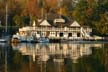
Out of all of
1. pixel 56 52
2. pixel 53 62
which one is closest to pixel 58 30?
pixel 56 52

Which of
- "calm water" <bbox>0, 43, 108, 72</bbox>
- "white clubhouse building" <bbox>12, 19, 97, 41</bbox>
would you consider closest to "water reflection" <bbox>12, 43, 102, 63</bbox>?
"calm water" <bbox>0, 43, 108, 72</bbox>

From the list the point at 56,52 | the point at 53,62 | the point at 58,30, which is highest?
the point at 58,30

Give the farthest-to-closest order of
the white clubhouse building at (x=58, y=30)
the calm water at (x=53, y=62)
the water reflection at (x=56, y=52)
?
the white clubhouse building at (x=58, y=30)
the water reflection at (x=56, y=52)
the calm water at (x=53, y=62)

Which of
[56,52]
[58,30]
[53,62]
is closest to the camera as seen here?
[53,62]

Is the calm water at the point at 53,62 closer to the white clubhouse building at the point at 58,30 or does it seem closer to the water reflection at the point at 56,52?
the water reflection at the point at 56,52

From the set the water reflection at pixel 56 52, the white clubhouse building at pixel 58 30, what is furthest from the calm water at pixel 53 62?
the white clubhouse building at pixel 58 30

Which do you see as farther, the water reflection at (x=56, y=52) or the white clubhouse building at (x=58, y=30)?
the white clubhouse building at (x=58, y=30)

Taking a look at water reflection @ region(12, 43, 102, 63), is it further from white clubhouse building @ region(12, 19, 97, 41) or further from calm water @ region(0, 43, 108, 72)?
white clubhouse building @ region(12, 19, 97, 41)

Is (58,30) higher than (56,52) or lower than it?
higher

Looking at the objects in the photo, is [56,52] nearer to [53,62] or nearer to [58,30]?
[53,62]

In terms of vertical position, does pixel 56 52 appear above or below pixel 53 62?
above

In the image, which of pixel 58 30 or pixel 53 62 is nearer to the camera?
pixel 53 62

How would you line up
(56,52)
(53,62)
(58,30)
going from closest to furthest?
(53,62) < (56,52) < (58,30)

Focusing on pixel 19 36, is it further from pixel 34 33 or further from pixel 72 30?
pixel 72 30
